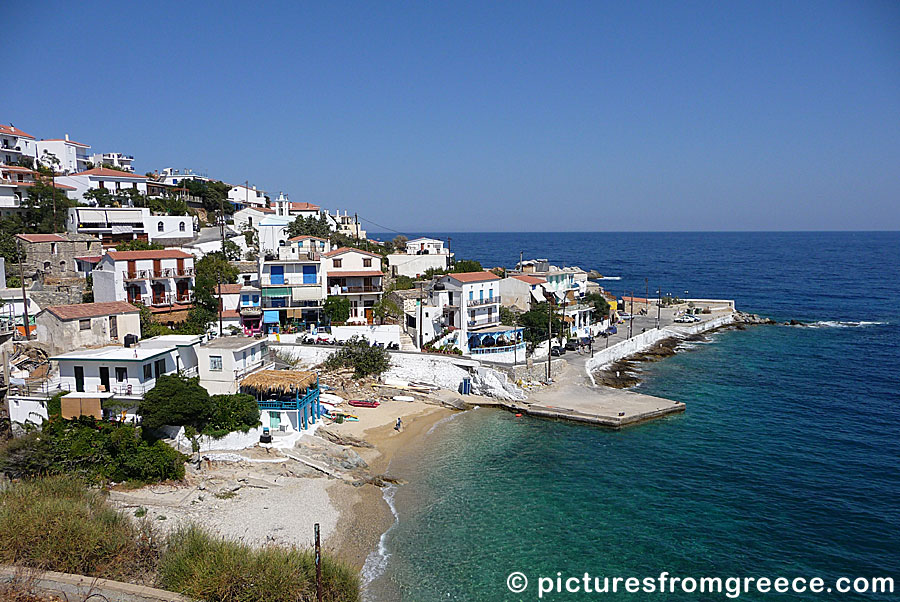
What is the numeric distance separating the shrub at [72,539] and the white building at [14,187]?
45.8 meters

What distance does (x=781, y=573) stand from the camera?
20531 millimetres

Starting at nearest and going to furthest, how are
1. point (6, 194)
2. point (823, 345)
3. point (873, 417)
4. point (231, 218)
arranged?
point (873, 417)
point (6, 194)
point (823, 345)
point (231, 218)

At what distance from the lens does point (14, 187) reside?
2124 inches

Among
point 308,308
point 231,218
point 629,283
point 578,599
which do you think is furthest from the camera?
point 629,283

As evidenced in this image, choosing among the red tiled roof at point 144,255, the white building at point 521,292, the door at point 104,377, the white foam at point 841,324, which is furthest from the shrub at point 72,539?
the white foam at point 841,324

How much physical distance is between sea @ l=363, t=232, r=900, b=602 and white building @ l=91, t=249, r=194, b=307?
79.3ft

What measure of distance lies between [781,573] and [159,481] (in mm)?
24906

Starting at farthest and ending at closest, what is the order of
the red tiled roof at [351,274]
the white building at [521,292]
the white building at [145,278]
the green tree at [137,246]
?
the white building at [521,292]
the green tree at [137,246]
the red tiled roof at [351,274]
the white building at [145,278]

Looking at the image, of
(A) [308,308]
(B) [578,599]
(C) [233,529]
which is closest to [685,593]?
(B) [578,599]

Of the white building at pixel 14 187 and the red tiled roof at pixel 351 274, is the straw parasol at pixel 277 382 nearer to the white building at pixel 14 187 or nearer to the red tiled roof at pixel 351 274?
the red tiled roof at pixel 351 274

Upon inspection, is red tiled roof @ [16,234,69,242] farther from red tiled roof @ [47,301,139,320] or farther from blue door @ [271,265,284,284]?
blue door @ [271,265,284,284]

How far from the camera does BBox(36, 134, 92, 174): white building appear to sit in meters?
69.8

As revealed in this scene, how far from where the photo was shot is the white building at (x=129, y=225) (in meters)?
53.2

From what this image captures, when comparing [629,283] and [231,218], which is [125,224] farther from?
[629,283]
